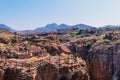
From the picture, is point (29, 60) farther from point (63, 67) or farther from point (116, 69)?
point (116, 69)

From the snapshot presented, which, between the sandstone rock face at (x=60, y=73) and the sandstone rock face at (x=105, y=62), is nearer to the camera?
the sandstone rock face at (x=60, y=73)

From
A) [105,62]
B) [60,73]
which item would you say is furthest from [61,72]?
[105,62]

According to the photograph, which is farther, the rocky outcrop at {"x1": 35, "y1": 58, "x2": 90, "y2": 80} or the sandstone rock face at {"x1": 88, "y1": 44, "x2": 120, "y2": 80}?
the sandstone rock face at {"x1": 88, "y1": 44, "x2": 120, "y2": 80}

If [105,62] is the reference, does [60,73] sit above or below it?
above

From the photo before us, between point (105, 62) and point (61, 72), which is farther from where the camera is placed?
point (105, 62)

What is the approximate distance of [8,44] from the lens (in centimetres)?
2495

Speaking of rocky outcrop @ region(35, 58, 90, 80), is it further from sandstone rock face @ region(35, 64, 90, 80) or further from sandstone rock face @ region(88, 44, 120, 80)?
sandstone rock face @ region(88, 44, 120, 80)

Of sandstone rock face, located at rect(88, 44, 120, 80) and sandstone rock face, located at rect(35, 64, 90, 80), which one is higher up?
sandstone rock face, located at rect(35, 64, 90, 80)

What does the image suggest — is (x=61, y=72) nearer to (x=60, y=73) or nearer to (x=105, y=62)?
(x=60, y=73)

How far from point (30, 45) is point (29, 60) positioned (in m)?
3.88

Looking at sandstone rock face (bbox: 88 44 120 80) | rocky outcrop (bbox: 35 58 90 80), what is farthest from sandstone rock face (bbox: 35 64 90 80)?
sandstone rock face (bbox: 88 44 120 80)

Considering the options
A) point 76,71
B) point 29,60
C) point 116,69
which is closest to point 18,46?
point 29,60

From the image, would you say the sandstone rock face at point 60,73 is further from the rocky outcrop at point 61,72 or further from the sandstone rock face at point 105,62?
the sandstone rock face at point 105,62

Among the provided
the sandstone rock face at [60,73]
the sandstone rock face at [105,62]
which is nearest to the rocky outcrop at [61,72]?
the sandstone rock face at [60,73]
